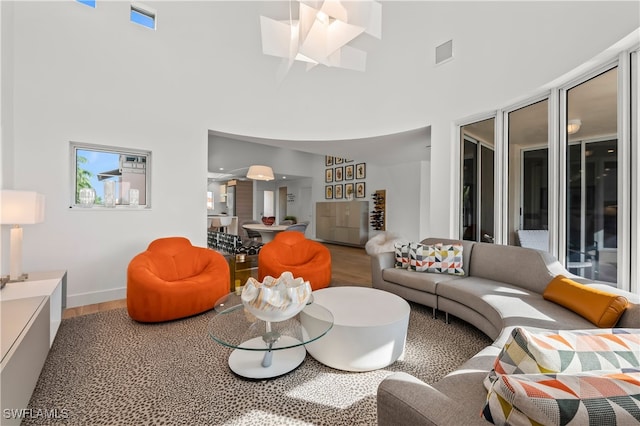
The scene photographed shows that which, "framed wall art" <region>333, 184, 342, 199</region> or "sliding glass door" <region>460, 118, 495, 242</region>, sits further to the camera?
"framed wall art" <region>333, 184, 342, 199</region>

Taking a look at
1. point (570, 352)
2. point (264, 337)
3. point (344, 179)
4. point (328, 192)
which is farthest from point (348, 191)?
point (570, 352)

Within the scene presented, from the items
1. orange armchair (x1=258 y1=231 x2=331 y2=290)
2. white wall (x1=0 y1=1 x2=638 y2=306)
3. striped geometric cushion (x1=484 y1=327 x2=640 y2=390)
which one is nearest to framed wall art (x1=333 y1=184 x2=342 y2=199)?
white wall (x1=0 y1=1 x2=638 y2=306)

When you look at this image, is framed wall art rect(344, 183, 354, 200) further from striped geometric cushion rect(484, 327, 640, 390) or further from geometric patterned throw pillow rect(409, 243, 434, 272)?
striped geometric cushion rect(484, 327, 640, 390)

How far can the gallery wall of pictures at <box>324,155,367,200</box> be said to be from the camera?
28.4 feet

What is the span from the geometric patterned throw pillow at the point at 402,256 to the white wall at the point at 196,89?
3.67 ft

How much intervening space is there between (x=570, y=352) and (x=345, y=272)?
4419mm

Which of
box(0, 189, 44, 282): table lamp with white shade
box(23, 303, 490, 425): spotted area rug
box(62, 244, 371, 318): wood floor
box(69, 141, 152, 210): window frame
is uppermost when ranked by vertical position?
box(69, 141, 152, 210): window frame

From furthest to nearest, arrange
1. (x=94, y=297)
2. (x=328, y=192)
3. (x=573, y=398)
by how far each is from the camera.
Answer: (x=328, y=192), (x=94, y=297), (x=573, y=398)

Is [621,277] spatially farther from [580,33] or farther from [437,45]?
[437,45]

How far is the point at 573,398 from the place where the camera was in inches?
28.2

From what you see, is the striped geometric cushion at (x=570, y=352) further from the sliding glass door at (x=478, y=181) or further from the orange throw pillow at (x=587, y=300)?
the sliding glass door at (x=478, y=181)

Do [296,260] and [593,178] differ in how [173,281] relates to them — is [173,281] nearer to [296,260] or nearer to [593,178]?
[296,260]

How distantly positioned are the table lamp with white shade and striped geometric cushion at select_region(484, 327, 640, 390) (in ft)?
11.5

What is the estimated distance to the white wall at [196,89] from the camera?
3.02m
